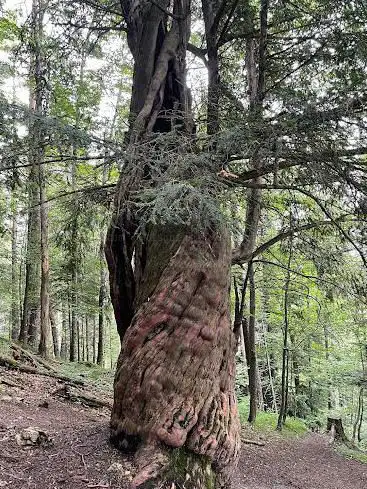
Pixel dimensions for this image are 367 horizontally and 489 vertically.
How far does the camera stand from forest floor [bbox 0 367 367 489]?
358cm

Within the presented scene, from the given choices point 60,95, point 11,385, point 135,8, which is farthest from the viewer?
point 60,95

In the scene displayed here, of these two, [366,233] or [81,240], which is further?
[81,240]

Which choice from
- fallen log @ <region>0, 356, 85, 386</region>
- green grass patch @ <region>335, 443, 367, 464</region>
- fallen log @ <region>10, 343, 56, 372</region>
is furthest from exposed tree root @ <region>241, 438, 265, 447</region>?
fallen log @ <region>10, 343, 56, 372</region>

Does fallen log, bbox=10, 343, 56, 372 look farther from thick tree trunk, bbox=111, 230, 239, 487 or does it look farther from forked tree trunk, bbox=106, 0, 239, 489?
thick tree trunk, bbox=111, 230, 239, 487

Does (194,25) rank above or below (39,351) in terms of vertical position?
above

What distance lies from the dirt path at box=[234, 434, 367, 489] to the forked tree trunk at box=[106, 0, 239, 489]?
2.38 meters

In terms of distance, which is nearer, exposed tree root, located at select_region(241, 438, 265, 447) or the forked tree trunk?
the forked tree trunk

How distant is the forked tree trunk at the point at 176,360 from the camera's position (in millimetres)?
3859

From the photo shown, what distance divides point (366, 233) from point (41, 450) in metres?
4.62

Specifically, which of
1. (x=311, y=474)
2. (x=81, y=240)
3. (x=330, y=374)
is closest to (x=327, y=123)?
(x=81, y=240)

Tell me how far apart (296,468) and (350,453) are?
3896 millimetres

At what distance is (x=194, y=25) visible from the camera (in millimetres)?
8625

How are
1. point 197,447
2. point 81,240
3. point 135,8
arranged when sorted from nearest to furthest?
point 197,447, point 135,8, point 81,240

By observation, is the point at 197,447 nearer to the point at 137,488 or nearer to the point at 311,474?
the point at 137,488
